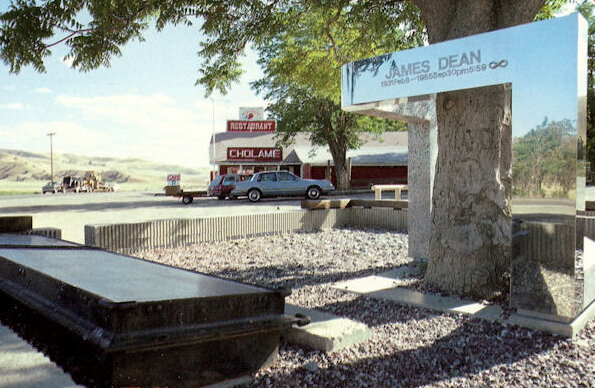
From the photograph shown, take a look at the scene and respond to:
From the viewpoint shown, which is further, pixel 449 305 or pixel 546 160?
pixel 449 305

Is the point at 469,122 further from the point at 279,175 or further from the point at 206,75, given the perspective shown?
the point at 279,175

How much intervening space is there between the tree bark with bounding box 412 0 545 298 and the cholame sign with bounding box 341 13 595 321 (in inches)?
33.5

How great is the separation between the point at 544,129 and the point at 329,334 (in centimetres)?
271

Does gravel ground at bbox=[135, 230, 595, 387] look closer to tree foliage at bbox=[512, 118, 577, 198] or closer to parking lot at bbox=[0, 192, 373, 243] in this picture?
tree foliage at bbox=[512, 118, 577, 198]

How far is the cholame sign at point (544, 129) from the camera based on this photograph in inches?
176

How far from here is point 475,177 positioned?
19.0 feet

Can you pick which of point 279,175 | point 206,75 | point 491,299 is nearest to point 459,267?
point 491,299

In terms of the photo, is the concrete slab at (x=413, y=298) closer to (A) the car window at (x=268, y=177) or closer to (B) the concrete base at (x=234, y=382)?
(B) the concrete base at (x=234, y=382)

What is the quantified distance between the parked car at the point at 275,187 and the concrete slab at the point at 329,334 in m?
21.7

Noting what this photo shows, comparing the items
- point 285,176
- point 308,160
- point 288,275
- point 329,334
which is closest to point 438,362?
point 329,334

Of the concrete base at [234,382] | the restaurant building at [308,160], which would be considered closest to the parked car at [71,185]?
the restaurant building at [308,160]

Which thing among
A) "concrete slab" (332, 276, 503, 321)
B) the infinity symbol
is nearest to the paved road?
"concrete slab" (332, 276, 503, 321)

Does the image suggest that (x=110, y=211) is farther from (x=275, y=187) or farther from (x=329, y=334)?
(x=329, y=334)

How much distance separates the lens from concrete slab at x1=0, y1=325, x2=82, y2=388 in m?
2.43
